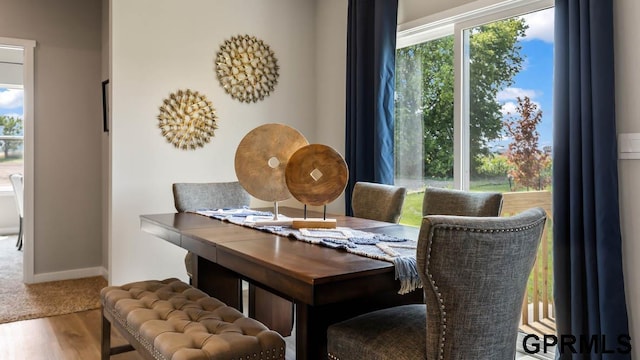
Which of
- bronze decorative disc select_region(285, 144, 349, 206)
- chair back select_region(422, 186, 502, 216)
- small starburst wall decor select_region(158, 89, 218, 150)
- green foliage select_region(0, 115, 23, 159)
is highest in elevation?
green foliage select_region(0, 115, 23, 159)

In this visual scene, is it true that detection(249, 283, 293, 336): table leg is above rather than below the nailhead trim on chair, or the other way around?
below

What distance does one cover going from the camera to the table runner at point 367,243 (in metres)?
1.57

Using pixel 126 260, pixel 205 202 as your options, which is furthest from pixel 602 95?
pixel 126 260

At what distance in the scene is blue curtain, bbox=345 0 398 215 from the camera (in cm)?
362

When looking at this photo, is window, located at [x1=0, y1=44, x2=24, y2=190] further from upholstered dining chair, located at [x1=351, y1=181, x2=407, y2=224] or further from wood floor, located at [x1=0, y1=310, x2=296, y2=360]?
upholstered dining chair, located at [x1=351, y1=181, x2=407, y2=224]

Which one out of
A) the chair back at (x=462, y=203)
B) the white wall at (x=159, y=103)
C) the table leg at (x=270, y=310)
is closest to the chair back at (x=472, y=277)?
the chair back at (x=462, y=203)

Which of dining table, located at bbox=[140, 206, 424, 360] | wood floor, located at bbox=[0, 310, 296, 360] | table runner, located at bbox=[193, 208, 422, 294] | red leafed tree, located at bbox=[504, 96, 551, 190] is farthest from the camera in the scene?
red leafed tree, located at bbox=[504, 96, 551, 190]

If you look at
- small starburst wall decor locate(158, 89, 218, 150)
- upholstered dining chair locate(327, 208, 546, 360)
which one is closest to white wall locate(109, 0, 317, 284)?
small starburst wall decor locate(158, 89, 218, 150)

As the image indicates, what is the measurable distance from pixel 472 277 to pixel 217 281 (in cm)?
149

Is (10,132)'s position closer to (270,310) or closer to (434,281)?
(270,310)

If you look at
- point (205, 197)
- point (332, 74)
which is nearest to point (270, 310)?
point (205, 197)

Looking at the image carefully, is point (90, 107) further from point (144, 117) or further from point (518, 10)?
point (518, 10)

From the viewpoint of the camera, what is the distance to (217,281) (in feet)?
8.20

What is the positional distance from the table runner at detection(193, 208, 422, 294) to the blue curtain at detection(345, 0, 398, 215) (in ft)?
4.64
